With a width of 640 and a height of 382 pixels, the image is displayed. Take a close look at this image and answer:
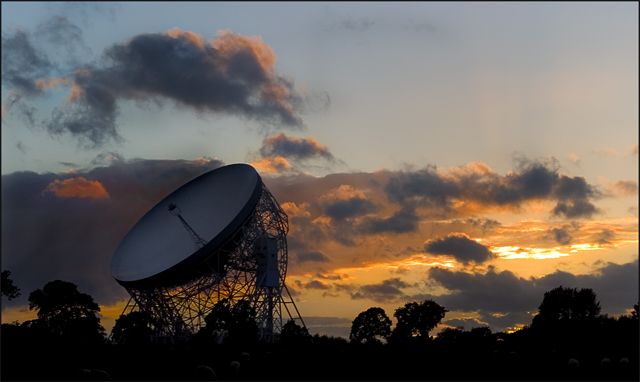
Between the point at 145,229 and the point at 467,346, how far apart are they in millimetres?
35603

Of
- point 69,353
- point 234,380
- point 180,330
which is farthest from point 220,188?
point 234,380

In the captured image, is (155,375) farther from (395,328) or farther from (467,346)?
(395,328)

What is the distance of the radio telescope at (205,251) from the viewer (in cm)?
6284

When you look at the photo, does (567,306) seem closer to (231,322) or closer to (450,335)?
(450,335)

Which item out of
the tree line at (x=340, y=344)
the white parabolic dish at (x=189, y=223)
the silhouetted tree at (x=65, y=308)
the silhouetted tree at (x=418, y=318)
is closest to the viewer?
the tree line at (x=340, y=344)

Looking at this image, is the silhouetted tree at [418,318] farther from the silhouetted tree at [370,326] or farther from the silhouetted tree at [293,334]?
the silhouetted tree at [293,334]

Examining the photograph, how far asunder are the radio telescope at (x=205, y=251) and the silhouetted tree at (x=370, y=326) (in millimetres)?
27788

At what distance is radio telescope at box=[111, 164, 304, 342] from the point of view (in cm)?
6284

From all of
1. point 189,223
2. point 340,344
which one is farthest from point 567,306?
point 189,223

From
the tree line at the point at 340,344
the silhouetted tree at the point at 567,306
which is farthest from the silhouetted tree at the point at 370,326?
the silhouetted tree at the point at 567,306

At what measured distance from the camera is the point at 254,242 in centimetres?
6712

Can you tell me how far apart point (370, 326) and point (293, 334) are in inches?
1137

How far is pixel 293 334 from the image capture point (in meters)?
69.6

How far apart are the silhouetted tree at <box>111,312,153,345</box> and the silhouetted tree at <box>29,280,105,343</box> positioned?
31.8ft
